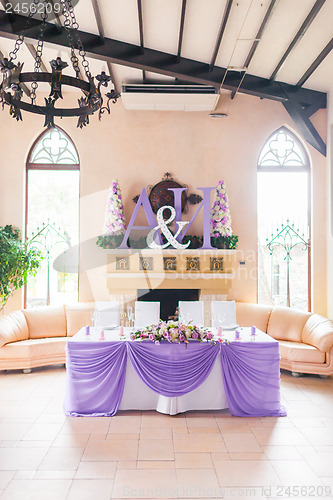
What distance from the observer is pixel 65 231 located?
740 centimetres

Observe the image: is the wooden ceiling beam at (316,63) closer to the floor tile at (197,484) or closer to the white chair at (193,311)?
the white chair at (193,311)

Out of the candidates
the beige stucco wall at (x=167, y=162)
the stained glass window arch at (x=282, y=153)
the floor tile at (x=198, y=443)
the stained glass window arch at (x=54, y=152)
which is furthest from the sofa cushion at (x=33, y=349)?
the stained glass window arch at (x=282, y=153)

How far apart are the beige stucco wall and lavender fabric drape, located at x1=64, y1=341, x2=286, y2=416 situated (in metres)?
2.74

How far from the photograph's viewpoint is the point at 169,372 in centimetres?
452

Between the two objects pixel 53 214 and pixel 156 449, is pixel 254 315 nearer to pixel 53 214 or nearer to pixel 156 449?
pixel 156 449

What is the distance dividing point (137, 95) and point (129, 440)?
5.08 m

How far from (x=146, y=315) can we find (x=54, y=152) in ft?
11.6

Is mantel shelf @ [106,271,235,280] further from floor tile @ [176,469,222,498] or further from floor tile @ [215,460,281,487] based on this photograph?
floor tile @ [176,469,222,498]

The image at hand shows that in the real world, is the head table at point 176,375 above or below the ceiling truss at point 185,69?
below

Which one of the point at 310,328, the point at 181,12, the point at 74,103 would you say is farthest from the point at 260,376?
the point at 74,103

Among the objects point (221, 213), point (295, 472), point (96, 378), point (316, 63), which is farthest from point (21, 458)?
point (316, 63)

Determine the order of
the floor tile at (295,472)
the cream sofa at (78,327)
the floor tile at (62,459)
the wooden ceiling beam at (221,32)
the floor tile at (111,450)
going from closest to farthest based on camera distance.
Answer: the floor tile at (295,472)
the floor tile at (62,459)
the floor tile at (111,450)
the wooden ceiling beam at (221,32)
the cream sofa at (78,327)

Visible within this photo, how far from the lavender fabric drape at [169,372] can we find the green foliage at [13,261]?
225 centimetres

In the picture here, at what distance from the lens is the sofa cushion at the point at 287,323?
6.51m
